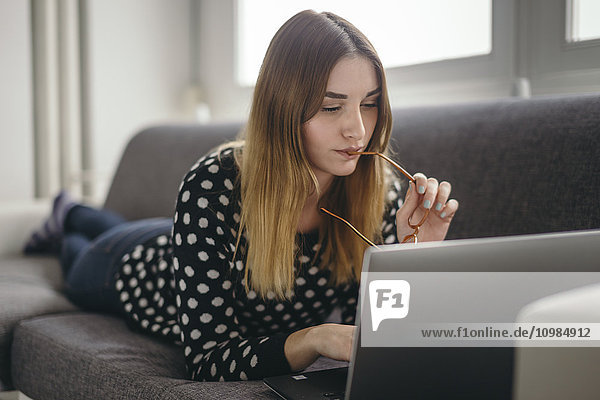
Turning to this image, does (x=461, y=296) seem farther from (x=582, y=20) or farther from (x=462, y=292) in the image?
(x=582, y=20)

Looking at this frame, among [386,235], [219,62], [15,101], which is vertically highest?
[219,62]

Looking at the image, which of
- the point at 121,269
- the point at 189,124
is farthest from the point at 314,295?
the point at 189,124

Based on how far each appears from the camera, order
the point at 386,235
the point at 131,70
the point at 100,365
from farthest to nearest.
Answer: the point at 131,70 → the point at 386,235 → the point at 100,365

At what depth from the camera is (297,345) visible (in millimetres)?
896

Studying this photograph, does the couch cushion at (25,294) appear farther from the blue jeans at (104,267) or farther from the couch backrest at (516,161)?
the couch backrest at (516,161)

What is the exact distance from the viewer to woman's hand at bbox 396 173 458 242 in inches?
37.8

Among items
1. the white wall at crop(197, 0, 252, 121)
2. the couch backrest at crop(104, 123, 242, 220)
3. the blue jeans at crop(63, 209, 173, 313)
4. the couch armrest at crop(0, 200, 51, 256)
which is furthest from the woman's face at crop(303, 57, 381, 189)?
the white wall at crop(197, 0, 252, 121)

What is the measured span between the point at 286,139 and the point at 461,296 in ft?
1.69

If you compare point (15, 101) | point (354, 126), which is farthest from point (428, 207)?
point (15, 101)

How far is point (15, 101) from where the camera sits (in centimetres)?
309

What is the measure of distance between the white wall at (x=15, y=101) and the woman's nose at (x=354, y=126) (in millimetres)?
2598

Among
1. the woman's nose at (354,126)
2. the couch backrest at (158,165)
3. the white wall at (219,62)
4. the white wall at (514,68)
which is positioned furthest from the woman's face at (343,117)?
the white wall at (219,62)

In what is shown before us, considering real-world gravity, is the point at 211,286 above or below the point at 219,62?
below

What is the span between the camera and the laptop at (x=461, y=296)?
54 cm
